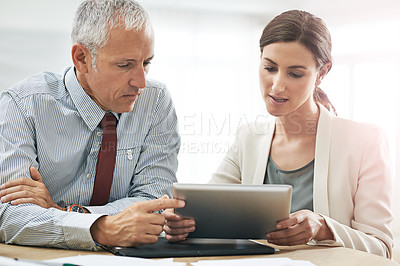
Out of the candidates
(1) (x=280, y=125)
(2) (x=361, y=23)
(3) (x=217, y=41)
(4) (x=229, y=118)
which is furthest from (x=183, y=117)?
(1) (x=280, y=125)

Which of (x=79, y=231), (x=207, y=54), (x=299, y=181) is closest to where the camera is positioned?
(x=79, y=231)

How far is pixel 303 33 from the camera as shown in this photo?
6.34ft

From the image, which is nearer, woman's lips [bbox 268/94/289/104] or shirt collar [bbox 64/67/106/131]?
shirt collar [bbox 64/67/106/131]

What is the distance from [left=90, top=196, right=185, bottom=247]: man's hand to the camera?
133cm

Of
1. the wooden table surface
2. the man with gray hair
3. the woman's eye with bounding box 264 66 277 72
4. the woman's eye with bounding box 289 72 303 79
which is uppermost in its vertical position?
the woman's eye with bounding box 264 66 277 72

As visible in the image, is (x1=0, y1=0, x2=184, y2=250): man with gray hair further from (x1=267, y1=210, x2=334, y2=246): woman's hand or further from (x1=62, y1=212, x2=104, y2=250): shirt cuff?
(x1=267, y1=210, x2=334, y2=246): woman's hand

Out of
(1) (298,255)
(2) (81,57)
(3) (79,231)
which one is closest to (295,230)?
(1) (298,255)

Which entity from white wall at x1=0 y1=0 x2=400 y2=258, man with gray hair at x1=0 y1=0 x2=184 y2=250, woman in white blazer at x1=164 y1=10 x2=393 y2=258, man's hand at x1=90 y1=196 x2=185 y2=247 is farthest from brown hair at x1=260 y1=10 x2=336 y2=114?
white wall at x1=0 y1=0 x2=400 y2=258

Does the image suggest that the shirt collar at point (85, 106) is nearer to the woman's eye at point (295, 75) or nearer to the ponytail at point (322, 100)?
the woman's eye at point (295, 75)

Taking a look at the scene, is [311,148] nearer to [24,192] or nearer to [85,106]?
[85,106]

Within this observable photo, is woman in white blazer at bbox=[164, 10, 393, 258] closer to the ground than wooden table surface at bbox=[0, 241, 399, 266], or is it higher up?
higher up

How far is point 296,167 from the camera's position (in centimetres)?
200

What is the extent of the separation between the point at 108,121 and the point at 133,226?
0.60 m

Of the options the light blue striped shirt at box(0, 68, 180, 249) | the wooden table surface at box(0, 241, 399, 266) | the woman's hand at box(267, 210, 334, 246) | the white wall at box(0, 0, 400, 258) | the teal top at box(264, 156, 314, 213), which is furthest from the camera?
the white wall at box(0, 0, 400, 258)
